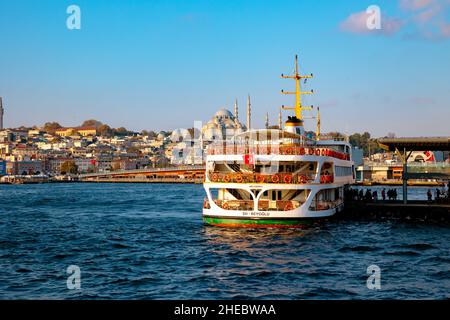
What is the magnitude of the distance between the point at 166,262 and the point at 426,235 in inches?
663

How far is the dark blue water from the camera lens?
Answer: 20.2 m

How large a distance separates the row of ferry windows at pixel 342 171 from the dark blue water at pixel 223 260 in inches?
143

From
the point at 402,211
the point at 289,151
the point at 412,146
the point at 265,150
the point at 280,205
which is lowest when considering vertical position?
the point at 402,211

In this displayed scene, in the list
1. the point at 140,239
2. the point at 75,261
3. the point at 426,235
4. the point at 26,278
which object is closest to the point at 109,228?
the point at 140,239

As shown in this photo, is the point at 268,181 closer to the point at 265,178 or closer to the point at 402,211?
the point at 265,178

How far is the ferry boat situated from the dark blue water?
946 mm

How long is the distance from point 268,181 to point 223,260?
9.30 metres

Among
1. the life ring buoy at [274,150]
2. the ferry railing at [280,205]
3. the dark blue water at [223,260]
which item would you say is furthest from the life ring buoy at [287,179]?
the dark blue water at [223,260]

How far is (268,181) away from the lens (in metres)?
34.3

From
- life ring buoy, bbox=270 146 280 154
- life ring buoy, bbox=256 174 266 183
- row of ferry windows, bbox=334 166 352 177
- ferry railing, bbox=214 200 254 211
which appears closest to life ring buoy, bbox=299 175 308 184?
life ring buoy, bbox=270 146 280 154

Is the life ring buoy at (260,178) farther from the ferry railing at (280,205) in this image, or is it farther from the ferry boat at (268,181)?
the ferry railing at (280,205)

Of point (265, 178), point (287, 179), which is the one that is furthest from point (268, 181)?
point (287, 179)
